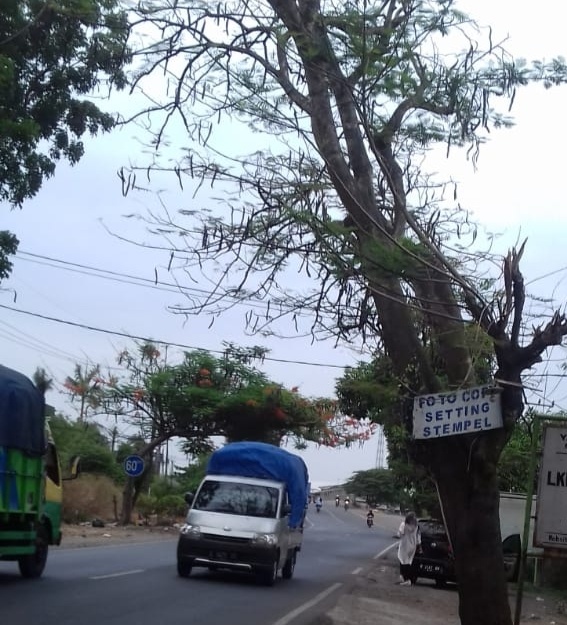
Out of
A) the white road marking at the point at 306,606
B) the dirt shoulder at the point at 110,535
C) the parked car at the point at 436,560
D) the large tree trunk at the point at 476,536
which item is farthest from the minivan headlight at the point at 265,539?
the large tree trunk at the point at 476,536

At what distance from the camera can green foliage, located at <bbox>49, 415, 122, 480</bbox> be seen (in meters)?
39.8

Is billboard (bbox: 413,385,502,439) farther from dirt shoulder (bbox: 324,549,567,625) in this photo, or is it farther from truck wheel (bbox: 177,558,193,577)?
truck wheel (bbox: 177,558,193,577)

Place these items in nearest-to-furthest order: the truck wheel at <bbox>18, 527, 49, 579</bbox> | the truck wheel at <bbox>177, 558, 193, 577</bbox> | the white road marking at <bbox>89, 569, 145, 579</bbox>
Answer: the truck wheel at <bbox>18, 527, 49, 579</bbox>
the white road marking at <bbox>89, 569, 145, 579</bbox>
the truck wheel at <bbox>177, 558, 193, 577</bbox>

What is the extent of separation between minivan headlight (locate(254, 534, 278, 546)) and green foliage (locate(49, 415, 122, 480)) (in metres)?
21.1

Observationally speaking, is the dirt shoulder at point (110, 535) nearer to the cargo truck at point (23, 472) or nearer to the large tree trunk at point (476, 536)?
the cargo truck at point (23, 472)

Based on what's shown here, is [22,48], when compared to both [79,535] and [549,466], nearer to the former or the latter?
[549,466]

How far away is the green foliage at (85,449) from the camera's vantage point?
131ft

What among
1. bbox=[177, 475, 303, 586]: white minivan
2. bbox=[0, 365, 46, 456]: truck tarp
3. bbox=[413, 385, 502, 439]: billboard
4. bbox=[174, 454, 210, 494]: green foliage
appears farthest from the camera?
bbox=[174, 454, 210, 494]: green foliage

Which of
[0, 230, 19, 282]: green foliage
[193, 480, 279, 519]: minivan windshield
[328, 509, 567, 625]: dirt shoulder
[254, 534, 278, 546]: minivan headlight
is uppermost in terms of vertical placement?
[0, 230, 19, 282]: green foliage

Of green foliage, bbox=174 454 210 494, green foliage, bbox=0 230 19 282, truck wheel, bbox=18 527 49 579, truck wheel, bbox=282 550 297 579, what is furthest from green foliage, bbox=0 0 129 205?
green foliage, bbox=174 454 210 494

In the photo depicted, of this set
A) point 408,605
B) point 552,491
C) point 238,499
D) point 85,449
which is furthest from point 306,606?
point 85,449

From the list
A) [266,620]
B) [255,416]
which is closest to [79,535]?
[255,416]

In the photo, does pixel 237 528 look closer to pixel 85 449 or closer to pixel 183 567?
pixel 183 567

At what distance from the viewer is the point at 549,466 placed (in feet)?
29.5
